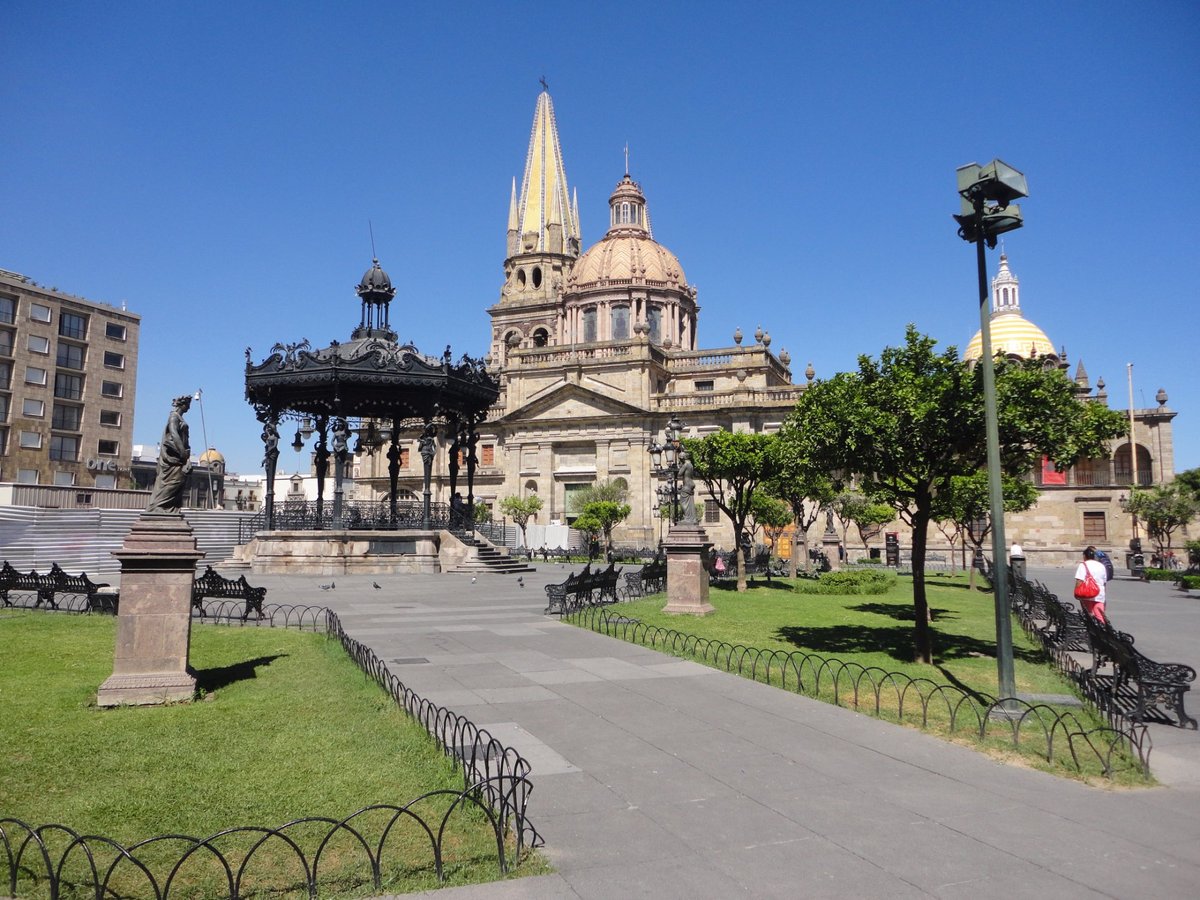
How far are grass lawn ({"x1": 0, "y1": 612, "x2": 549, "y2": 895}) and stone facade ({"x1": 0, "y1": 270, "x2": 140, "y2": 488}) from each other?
5253 cm

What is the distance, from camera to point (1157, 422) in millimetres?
49031

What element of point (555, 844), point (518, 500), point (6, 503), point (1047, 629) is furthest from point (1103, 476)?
point (6, 503)

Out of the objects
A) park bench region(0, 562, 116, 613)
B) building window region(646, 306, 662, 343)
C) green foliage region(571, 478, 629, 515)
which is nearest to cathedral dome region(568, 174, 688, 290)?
building window region(646, 306, 662, 343)

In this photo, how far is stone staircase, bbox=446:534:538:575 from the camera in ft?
94.1

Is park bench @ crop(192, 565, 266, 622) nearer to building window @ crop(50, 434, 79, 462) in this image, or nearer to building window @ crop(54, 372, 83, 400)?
building window @ crop(50, 434, 79, 462)

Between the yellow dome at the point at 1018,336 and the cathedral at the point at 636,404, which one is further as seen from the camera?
the yellow dome at the point at 1018,336

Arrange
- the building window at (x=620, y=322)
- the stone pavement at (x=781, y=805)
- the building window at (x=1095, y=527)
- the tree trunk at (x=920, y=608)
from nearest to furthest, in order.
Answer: the stone pavement at (x=781, y=805) < the tree trunk at (x=920, y=608) < the building window at (x=1095, y=527) < the building window at (x=620, y=322)

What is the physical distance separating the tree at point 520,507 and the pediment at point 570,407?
20.4 ft

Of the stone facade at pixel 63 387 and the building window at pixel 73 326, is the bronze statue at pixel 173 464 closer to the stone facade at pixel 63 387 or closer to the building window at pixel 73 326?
the stone facade at pixel 63 387

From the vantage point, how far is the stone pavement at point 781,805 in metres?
4.56

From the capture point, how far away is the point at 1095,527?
1880 inches

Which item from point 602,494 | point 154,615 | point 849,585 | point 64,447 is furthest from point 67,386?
point 154,615

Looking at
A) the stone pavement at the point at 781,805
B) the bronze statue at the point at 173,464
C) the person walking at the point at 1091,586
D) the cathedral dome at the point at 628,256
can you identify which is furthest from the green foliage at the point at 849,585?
the cathedral dome at the point at 628,256

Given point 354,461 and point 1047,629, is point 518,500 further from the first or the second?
point 1047,629
